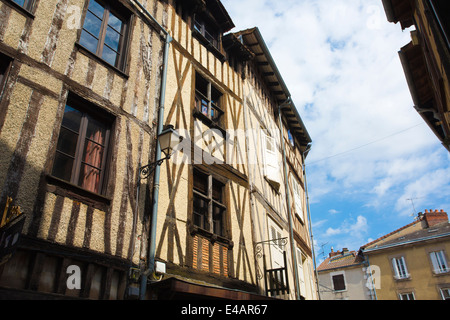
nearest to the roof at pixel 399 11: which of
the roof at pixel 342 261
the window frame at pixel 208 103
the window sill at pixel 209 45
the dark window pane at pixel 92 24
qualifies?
the window sill at pixel 209 45

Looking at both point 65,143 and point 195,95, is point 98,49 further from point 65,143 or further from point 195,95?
point 195,95

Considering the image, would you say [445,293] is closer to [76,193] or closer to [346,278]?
[346,278]

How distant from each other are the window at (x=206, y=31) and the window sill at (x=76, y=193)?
5219 mm

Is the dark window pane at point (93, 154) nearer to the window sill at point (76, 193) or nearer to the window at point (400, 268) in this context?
the window sill at point (76, 193)

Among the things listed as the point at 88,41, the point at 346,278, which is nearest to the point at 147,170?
the point at 88,41

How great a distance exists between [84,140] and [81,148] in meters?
0.14

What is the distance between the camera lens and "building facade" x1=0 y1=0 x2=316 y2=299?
4016 mm

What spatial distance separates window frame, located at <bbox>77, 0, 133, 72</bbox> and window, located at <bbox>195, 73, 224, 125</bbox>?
2028mm

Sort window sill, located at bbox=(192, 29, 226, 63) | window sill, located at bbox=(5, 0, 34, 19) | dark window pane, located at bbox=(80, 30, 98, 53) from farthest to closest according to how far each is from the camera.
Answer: window sill, located at bbox=(192, 29, 226, 63) < dark window pane, located at bbox=(80, 30, 98, 53) < window sill, located at bbox=(5, 0, 34, 19)

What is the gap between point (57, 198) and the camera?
4.19 meters

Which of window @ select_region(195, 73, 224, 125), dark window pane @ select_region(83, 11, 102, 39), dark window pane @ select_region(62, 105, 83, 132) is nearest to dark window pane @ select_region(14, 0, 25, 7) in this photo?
dark window pane @ select_region(83, 11, 102, 39)

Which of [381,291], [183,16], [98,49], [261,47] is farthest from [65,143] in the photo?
[381,291]

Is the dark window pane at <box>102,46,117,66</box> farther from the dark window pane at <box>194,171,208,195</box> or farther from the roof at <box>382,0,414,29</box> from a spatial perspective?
the roof at <box>382,0,414,29</box>
